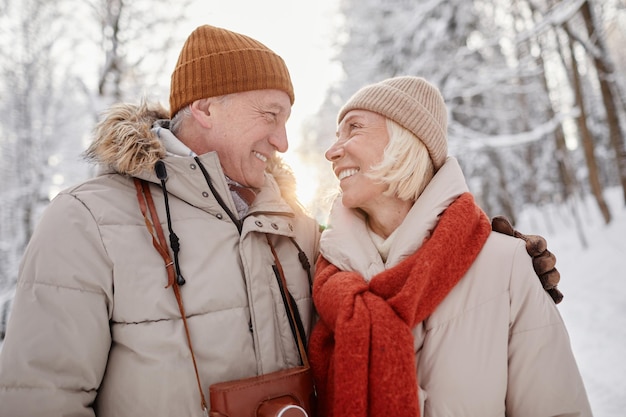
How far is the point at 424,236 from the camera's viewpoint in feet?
6.18

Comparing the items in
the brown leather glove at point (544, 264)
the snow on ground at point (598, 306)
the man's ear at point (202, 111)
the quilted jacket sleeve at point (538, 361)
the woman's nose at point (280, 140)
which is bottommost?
the snow on ground at point (598, 306)

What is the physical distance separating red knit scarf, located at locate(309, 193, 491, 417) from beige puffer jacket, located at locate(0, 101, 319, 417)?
25cm

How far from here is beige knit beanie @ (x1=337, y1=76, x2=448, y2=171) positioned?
2100 millimetres

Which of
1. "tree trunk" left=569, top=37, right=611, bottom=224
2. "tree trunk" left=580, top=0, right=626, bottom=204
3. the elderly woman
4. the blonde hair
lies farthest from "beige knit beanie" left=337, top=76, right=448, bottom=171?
"tree trunk" left=569, top=37, right=611, bottom=224

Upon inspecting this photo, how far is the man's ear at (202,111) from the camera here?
225 centimetres

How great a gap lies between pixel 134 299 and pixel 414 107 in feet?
5.20

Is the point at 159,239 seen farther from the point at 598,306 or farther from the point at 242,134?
the point at 598,306

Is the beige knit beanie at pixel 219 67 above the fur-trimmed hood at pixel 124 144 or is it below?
above

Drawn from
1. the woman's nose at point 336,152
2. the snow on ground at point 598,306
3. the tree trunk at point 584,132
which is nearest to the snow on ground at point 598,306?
the snow on ground at point 598,306

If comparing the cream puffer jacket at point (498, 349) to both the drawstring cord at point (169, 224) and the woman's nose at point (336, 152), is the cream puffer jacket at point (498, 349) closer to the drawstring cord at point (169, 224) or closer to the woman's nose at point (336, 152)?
the woman's nose at point (336, 152)

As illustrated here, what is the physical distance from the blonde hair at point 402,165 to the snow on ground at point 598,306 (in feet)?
12.0

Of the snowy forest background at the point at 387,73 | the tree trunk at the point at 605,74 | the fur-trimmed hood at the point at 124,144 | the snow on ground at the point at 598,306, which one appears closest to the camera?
the fur-trimmed hood at the point at 124,144

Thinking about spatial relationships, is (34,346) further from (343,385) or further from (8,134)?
(8,134)

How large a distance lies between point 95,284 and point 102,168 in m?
0.65
